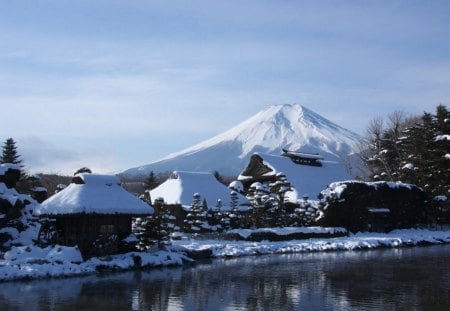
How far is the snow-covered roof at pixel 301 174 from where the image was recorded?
131 ft

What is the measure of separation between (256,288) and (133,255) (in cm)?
753

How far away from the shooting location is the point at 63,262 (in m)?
18.4

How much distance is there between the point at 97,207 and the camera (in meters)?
20.8

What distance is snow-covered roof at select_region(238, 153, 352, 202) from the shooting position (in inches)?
1575

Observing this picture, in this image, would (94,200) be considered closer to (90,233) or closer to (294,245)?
(90,233)

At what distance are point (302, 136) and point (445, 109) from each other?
8474 centimetres

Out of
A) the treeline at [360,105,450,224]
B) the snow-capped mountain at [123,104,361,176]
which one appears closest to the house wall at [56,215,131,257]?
the treeline at [360,105,450,224]

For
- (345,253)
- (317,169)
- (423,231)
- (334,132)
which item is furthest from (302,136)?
(345,253)

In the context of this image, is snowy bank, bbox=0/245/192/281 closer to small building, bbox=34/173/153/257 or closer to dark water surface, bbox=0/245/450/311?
dark water surface, bbox=0/245/450/311

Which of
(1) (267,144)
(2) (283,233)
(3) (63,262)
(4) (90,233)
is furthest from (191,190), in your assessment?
(1) (267,144)

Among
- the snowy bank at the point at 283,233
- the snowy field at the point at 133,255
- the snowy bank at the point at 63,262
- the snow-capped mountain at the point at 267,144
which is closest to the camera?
the snowy bank at the point at 63,262

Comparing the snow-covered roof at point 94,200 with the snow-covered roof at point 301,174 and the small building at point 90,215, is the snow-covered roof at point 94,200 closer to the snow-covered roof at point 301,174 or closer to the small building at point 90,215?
the small building at point 90,215

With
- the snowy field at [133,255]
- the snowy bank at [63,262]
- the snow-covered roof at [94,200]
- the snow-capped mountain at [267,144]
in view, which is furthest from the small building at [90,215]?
the snow-capped mountain at [267,144]

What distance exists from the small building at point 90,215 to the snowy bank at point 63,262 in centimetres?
112
